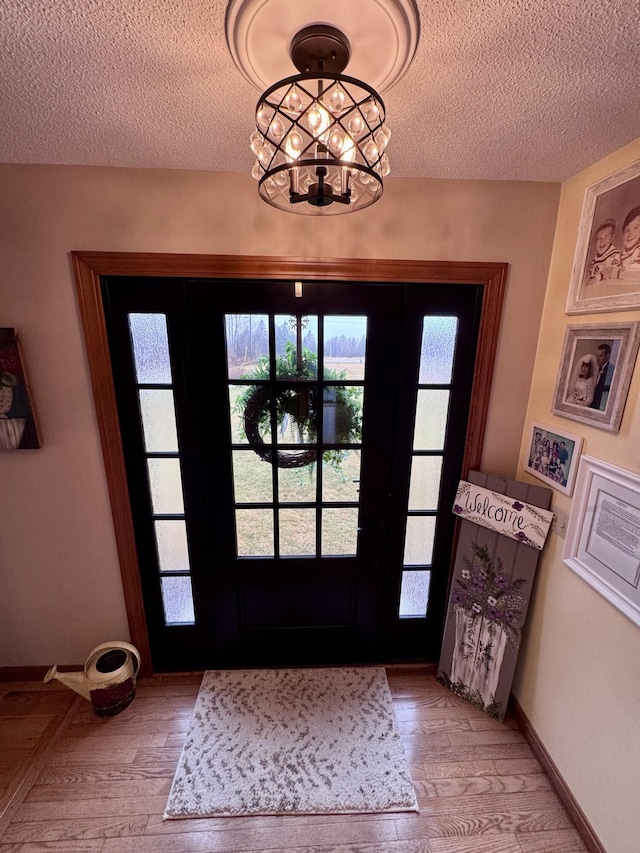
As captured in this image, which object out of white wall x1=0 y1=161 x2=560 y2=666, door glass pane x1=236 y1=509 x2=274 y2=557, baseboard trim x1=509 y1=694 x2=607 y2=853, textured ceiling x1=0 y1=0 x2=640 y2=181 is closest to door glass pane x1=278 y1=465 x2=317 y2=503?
door glass pane x1=236 y1=509 x2=274 y2=557

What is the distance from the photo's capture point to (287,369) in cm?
156

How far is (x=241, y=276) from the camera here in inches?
56.6

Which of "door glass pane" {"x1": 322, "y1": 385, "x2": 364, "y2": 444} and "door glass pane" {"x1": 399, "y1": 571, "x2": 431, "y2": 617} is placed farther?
"door glass pane" {"x1": 399, "y1": 571, "x2": 431, "y2": 617}

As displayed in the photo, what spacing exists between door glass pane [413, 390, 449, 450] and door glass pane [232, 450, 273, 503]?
2.46ft

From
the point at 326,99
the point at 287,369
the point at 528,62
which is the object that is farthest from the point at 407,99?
the point at 287,369

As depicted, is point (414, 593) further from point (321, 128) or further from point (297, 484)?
point (321, 128)

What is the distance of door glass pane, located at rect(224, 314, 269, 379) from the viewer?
1503 mm

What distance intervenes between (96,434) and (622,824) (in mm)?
2465

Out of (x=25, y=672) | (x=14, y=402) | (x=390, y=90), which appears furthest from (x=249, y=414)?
(x=25, y=672)

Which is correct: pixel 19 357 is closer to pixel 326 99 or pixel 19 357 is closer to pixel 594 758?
pixel 326 99

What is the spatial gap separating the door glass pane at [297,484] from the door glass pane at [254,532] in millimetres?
129

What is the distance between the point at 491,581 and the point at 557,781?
2.56 feet

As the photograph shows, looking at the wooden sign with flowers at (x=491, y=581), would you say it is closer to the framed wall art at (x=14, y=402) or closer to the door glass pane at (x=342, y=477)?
the door glass pane at (x=342, y=477)

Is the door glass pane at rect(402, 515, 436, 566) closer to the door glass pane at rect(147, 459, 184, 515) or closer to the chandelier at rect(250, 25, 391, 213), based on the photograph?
the door glass pane at rect(147, 459, 184, 515)
